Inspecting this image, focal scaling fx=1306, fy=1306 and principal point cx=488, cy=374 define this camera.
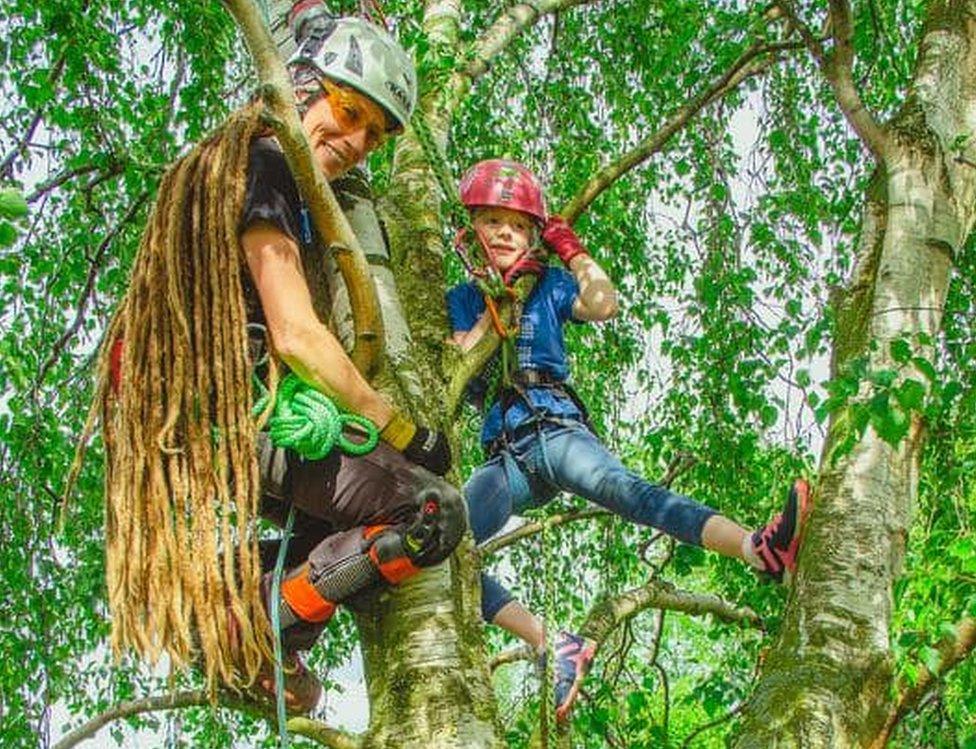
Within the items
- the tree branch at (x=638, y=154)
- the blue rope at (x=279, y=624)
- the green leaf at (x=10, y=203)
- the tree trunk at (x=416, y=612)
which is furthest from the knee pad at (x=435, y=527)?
the tree branch at (x=638, y=154)

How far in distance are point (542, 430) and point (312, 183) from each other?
1.24m

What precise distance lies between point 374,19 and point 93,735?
1862mm

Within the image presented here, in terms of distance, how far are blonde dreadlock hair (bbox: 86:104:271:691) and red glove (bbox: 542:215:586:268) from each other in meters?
1.07

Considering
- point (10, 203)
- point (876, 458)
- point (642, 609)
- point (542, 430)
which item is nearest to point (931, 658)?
point (876, 458)

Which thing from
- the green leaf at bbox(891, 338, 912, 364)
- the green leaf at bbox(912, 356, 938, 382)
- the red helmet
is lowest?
the green leaf at bbox(912, 356, 938, 382)

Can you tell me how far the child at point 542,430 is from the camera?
114 inches

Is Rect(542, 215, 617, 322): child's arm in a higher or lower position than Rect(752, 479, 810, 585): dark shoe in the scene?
higher

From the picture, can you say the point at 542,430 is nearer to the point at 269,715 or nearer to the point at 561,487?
the point at 561,487

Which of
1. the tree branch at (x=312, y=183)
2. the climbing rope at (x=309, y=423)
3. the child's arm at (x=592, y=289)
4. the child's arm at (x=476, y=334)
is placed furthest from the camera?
the child's arm at (x=592, y=289)

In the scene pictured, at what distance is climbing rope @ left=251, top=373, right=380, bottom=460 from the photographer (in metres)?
2.15

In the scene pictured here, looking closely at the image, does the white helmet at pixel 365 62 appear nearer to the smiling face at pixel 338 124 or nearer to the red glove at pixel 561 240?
the smiling face at pixel 338 124

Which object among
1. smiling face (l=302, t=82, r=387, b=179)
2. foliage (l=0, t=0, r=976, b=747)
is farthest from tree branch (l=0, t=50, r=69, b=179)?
smiling face (l=302, t=82, r=387, b=179)

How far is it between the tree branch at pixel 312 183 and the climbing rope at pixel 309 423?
0.13 meters

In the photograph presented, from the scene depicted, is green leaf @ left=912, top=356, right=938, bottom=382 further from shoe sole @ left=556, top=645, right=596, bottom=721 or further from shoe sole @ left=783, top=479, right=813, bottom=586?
shoe sole @ left=556, top=645, right=596, bottom=721
